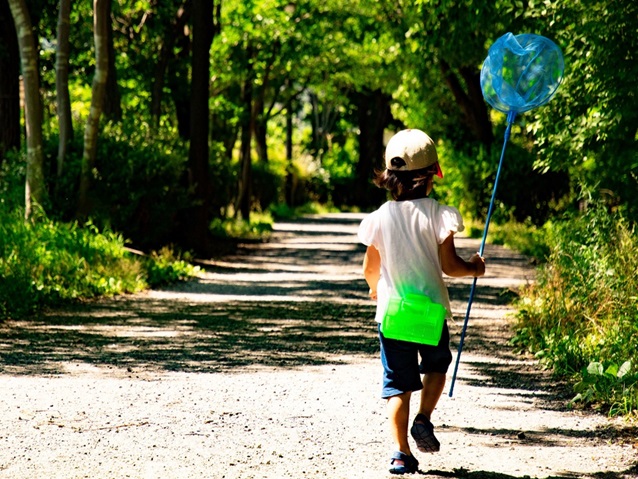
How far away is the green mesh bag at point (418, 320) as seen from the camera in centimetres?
526

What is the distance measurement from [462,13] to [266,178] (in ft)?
87.2

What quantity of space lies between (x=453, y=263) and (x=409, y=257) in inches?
8.5

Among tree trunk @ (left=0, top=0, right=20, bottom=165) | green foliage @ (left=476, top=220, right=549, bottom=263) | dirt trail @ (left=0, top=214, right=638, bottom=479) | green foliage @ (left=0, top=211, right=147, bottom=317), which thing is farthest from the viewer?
green foliage @ (left=476, top=220, right=549, bottom=263)

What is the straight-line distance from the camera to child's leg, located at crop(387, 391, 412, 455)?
5.33 m

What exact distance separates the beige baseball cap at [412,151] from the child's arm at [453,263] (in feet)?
1.14

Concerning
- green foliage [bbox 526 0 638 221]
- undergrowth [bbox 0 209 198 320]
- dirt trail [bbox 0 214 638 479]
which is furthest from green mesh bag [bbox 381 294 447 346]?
undergrowth [bbox 0 209 198 320]

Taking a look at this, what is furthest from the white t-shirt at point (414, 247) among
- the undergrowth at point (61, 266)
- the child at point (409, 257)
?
the undergrowth at point (61, 266)

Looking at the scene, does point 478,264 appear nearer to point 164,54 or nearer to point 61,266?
point 61,266

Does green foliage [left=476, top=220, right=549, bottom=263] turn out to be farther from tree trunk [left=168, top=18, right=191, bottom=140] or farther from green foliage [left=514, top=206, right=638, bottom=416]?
green foliage [left=514, top=206, right=638, bottom=416]

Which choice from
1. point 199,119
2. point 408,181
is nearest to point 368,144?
point 199,119

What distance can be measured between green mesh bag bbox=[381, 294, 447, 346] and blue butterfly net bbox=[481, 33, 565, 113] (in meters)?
1.93

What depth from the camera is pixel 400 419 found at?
17.5 feet

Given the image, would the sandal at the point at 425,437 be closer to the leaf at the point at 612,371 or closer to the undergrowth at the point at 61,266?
the leaf at the point at 612,371

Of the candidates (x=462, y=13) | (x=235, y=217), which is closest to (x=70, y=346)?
(x=462, y=13)
